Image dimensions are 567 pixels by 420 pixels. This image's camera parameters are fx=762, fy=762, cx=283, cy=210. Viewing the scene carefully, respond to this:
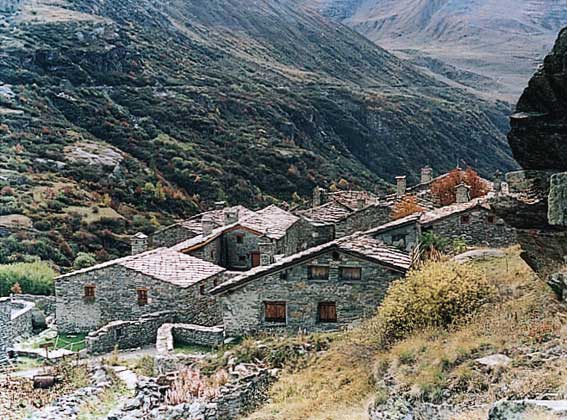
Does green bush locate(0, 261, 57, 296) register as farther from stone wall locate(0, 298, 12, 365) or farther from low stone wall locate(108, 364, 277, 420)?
low stone wall locate(108, 364, 277, 420)

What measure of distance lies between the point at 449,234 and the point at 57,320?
14.3 metres

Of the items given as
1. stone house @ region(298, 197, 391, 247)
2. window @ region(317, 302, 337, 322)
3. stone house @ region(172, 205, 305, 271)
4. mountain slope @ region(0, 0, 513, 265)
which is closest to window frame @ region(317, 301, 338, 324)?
window @ region(317, 302, 337, 322)

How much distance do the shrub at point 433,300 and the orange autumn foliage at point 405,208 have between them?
16.0m

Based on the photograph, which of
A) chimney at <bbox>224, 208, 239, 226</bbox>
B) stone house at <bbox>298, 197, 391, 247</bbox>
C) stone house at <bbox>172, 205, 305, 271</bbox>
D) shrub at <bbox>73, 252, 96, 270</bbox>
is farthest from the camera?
shrub at <bbox>73, 252, 96, 270</bbox>

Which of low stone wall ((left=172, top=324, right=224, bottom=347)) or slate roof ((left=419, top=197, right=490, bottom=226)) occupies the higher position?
slate roof ((left=419, top=197, right=490, bottom=226))

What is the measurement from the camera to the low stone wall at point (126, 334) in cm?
2358

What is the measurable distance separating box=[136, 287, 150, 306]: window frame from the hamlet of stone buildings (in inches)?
1.3

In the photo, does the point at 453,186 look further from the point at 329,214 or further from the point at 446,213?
the point at 446,213

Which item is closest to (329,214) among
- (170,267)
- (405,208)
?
(405,208)

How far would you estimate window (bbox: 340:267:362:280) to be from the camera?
2028cm

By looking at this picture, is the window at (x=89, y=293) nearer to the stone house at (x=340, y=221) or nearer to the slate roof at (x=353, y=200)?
the stone house at (x=340, y=221)

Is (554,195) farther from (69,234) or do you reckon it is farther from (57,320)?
(69,234)

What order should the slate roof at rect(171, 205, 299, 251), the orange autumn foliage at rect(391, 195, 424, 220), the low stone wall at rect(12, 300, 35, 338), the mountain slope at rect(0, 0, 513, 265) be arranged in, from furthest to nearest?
1. the mountain slope at rect(0, 0, 513, 265)
2. the orange autumn foliage at rect(391, 195, 424, 220)
3. the slate roof at rect(171, 205, 299, 251)
4. the low stone wall at rect(12, 300, 35, 338)

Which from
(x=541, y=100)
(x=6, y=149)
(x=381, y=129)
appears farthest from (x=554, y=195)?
(x=381, y=129)
